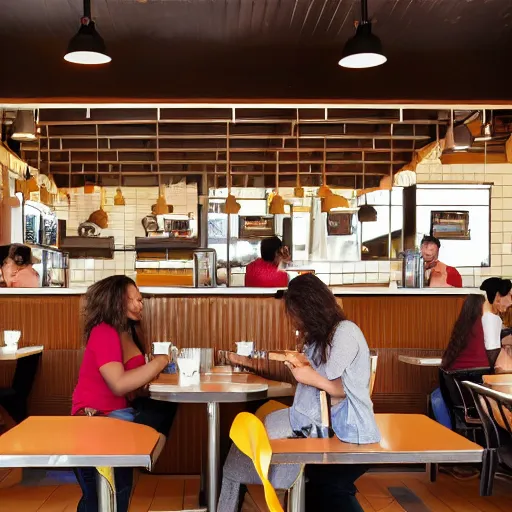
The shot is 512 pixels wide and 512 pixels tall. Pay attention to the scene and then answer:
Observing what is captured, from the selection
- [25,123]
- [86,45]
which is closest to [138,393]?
[86,45]

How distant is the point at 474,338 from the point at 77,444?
3056 millimetres

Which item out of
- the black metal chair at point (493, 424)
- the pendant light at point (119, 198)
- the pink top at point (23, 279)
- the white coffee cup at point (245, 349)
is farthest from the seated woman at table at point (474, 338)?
the pendant light at point (119, 198)

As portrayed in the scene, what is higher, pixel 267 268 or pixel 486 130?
pixel 486 130

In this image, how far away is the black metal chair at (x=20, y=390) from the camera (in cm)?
500

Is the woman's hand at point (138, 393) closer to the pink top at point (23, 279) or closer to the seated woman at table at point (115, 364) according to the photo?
the seated woman at table at point (115, 364)

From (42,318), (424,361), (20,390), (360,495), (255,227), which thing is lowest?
(360,495)

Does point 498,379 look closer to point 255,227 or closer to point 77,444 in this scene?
point 77,444

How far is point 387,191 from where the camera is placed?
984cm

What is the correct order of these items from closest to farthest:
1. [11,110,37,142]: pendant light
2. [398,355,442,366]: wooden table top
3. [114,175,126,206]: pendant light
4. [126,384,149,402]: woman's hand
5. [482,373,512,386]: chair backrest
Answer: [482,373,512,386]: chair backrest < [126,384,149,402]: woman's hand < [398,355,442,366]: wooden table top < [11,110,37,142]: pendant light < [114,175,126,206]: pendant light

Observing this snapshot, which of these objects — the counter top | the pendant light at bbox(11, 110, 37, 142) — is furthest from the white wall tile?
the pendant light at bbox(11, 110, 37, 142)

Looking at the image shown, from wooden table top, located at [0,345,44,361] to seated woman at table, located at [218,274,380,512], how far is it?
2.12 metres

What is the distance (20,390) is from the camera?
5078mm

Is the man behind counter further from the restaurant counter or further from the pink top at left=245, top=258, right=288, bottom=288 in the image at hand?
the pink top at left=245, top=258, right=288, bottom=288

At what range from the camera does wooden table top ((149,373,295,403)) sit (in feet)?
10.5
